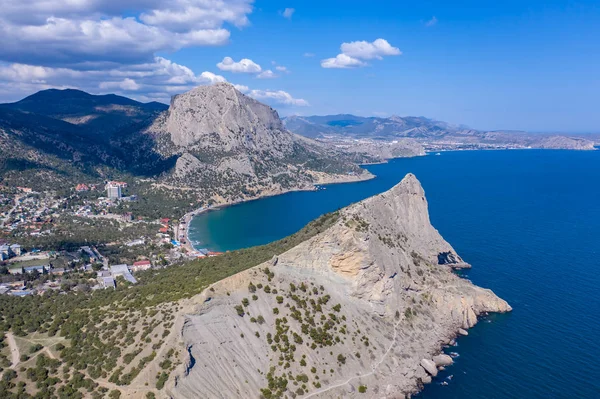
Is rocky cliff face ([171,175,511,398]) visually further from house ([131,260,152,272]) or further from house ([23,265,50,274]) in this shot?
house ([23,265,50,274])

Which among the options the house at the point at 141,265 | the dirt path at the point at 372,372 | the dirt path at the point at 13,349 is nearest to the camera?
the dirt path at the point at 13,349

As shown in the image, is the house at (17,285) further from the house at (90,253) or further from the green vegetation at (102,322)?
the house at (90,253)

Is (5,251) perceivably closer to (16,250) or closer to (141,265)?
(16,250)

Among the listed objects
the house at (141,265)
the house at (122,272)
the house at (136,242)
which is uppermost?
the house at (122,272)

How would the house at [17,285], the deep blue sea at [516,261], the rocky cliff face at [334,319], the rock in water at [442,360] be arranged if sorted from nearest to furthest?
1. the rocky cliff face at [334,319]
2. the deep blue sea at [516,261]
3. the rock in water at [442,360]
4. the house at [17,285]

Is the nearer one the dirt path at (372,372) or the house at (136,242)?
the dirt path at (372,372)

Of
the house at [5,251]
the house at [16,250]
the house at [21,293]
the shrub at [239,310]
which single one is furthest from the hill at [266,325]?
the house at [16,250]
